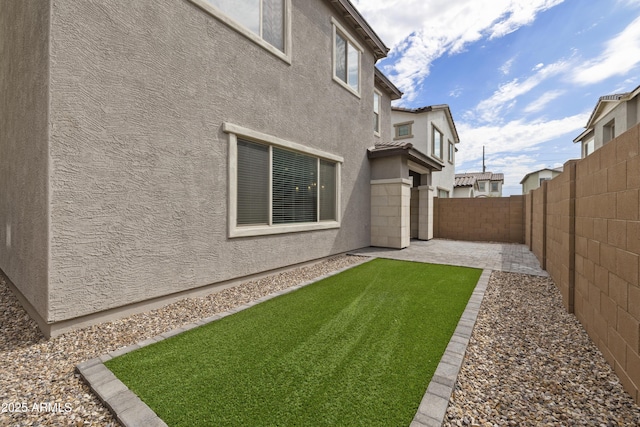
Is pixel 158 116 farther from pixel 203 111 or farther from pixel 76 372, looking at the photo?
pixel 76 372

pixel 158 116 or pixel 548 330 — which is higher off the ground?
pixel 158 116

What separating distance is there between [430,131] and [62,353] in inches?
720

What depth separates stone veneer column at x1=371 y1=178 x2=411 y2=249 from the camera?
968cm

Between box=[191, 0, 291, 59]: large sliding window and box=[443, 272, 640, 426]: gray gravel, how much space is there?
22.3 feet

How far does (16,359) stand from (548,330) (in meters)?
6.48

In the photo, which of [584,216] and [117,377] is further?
[584,216]

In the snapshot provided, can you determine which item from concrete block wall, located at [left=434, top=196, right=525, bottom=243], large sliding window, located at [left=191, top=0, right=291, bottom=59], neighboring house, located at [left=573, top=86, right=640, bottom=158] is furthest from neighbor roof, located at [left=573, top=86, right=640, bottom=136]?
large sliding window, located at [left=191, top=0, right=291, bottom=59]

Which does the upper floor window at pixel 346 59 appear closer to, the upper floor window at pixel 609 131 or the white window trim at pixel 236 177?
the white window trim at pixel 236 177

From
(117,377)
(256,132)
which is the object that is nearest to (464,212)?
(256,132)

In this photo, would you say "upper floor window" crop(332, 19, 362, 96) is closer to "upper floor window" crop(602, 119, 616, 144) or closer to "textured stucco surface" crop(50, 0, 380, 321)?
"textured stucco surface" crop(50, 0, 380, 321)

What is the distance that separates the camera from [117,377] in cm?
256

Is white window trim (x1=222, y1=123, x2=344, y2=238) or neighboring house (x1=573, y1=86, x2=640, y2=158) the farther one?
neighboring house (x1=573, y1=86, x2=640, y2=158)

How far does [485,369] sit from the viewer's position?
2.70 m

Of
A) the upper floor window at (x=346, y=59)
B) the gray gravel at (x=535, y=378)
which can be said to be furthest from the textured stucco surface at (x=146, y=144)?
the gray gravel at (x=535, y=378)
